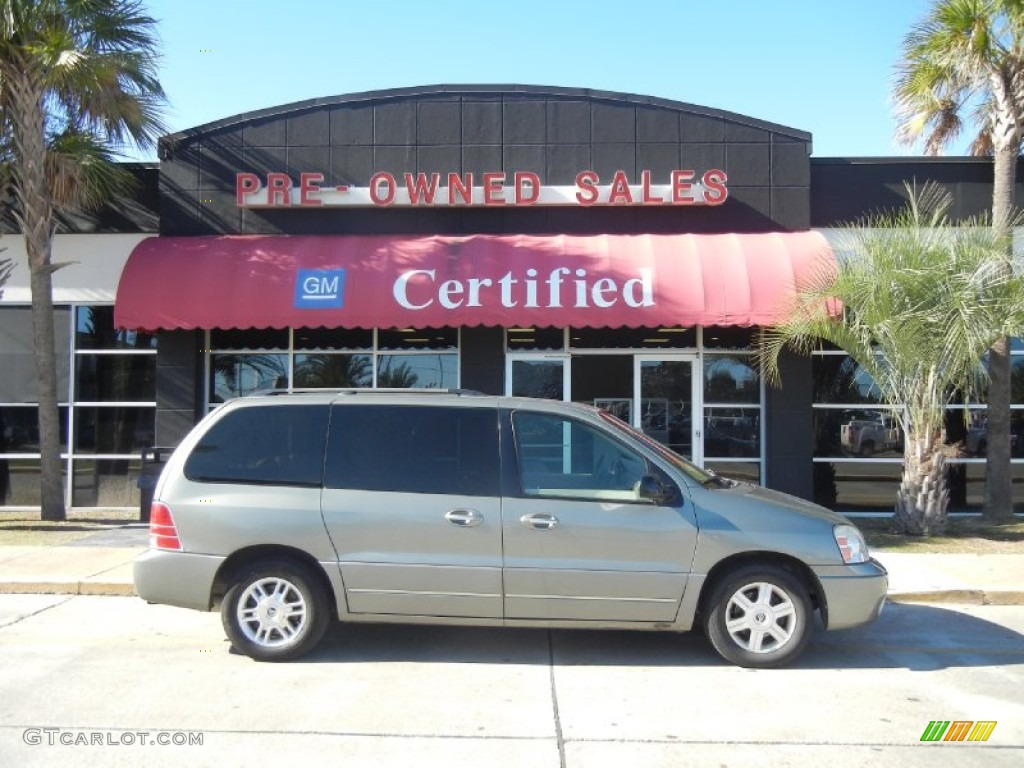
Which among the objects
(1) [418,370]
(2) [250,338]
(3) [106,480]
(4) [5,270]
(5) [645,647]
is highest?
(4) [5,270]

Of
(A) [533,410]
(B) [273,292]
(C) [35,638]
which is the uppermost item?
(B) [273,292]

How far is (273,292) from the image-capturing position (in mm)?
11672

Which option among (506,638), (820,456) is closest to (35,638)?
(506,638)

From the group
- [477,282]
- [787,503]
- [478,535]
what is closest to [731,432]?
[477,282]

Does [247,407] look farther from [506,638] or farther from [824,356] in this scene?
[824,356]

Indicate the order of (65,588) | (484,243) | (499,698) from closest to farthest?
1. (499,698)
2. (65,588)
3. (484,243)

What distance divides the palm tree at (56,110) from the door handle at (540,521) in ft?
27.9

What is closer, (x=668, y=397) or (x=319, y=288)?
(x=319, y=288)

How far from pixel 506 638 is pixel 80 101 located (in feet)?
31.0

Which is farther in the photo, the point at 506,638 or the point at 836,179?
the point at 836,179

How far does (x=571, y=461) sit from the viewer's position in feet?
20.1

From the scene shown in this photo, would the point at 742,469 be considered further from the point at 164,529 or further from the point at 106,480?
the point at 106,480

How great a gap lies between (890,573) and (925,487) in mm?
2472

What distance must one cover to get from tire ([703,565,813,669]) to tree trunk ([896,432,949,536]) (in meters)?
5.60
